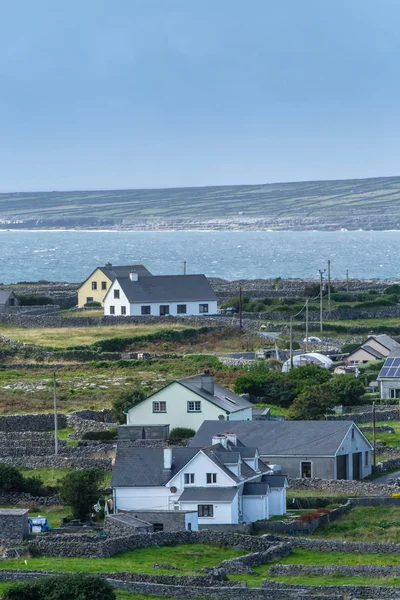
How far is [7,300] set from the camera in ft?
300

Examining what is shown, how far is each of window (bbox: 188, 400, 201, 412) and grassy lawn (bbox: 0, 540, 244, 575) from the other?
15.0 m

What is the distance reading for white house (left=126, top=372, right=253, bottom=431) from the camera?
4922cm

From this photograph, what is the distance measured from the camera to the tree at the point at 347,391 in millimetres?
55688

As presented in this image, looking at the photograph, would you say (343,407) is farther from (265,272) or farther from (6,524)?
(265,272)

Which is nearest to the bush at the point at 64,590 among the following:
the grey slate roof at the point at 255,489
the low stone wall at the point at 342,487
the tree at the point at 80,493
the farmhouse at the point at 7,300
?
the tree at the point at 80,493

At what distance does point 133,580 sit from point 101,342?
140 ft

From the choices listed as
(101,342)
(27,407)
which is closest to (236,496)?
(27,407)

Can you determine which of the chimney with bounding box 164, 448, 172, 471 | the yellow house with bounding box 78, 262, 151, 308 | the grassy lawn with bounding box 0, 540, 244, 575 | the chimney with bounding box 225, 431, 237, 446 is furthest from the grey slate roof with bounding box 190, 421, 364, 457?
the yellow house with bounding box 78, 262, 151, 308

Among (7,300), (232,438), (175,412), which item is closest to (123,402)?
(175,412)

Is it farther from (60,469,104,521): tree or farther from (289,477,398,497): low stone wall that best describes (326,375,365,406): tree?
(60,469,104,521): tree

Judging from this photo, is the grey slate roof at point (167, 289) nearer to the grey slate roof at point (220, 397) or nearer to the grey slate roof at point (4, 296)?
the grey slate roof at point (4, 296)

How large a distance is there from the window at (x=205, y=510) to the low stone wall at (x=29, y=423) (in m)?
14.9

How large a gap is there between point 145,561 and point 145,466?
759 cm

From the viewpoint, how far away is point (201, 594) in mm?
28547
